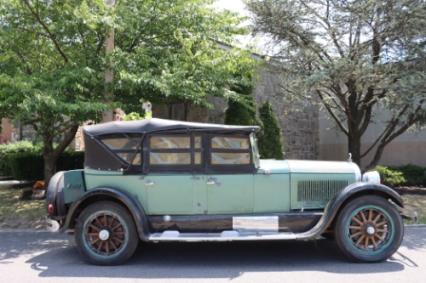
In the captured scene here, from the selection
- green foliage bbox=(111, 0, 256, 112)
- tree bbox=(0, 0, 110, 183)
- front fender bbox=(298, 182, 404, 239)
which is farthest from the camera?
green foliage bbox=(111, 0, 256, 112)

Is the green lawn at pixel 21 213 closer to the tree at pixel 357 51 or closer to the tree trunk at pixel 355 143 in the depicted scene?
the tree at pixel 357 51

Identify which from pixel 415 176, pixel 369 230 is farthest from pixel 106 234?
pixel 415 176

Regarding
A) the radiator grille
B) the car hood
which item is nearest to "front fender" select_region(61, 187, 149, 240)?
the car hood

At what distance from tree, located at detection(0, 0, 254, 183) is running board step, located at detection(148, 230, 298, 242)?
11.1 feet

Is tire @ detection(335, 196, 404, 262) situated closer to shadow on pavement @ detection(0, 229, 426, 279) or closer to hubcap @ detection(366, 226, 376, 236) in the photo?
hubcap @ detection(366, 226, 376, 236)

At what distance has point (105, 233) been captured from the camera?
7.03 m

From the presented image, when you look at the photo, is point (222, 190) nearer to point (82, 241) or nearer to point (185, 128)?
point (185, 128)

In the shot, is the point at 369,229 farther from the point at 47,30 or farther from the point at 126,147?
the point at 47,30

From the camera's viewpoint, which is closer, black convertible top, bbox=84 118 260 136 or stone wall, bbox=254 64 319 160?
black convertible top, bbox=84 118 260 136

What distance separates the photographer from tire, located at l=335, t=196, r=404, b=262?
6918 mm

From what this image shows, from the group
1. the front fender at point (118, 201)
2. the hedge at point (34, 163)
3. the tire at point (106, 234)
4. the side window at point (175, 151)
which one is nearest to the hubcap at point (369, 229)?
the side window at point (175, 151)

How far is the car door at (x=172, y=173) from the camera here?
23.4 ft

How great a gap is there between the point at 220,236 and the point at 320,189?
62.5 inches

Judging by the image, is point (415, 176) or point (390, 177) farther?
point (415, 176)
